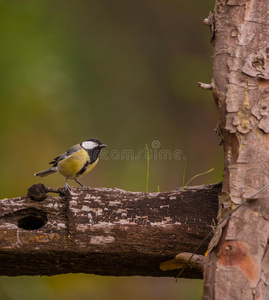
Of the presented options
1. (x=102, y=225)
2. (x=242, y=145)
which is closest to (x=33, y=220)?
(x=102, y=225)

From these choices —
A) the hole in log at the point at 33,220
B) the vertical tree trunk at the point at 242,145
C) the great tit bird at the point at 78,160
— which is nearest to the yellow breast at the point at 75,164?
the great tit bird at the point at 78,160

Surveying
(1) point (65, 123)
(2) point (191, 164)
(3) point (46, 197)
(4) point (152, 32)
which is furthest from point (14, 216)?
(4) point (152, 32)

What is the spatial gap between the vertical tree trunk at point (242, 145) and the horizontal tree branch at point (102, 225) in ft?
0.80

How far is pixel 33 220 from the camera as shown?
2242mm

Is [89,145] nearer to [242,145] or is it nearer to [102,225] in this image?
[102,225]

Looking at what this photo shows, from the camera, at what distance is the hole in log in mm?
2188

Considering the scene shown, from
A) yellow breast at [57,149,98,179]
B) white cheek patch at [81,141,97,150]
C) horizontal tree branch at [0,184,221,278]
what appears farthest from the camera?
white cheek patch at [81,141,97,150]

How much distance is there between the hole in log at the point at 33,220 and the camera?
2.19m

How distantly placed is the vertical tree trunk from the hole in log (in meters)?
0.71

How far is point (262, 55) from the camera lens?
6.56 feet

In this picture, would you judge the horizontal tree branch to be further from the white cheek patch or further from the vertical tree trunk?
the white cheek patch

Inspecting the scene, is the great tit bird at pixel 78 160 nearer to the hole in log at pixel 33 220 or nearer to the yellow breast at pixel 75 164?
the yellow breast at pixel 75 164

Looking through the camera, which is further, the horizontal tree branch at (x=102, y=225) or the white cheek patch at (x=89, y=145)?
the white cheek patch at (x=89, y=145)

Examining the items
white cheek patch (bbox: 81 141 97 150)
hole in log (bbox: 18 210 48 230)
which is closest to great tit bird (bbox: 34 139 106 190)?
white cheek patch (bbox: 81 141 97 150)
